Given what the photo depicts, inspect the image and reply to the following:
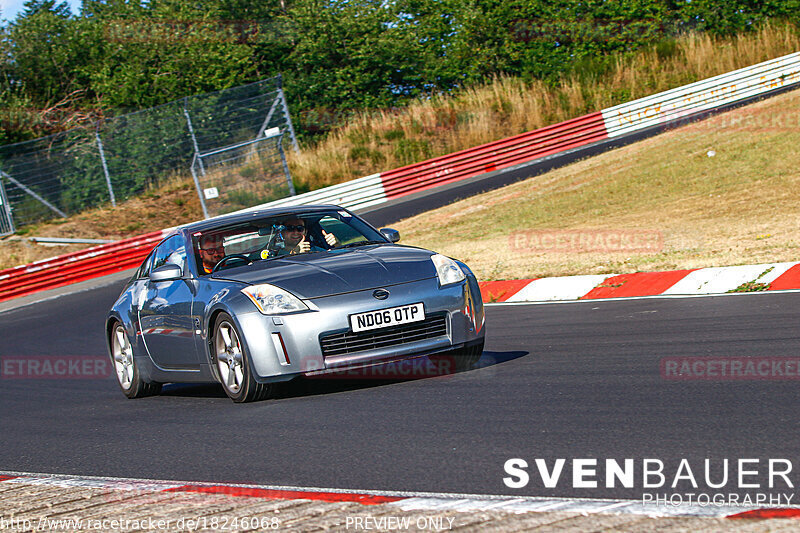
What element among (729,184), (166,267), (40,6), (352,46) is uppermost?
(40,6)

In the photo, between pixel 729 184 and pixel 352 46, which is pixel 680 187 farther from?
pixel 352 46

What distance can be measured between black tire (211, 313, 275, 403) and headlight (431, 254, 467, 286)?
137cm

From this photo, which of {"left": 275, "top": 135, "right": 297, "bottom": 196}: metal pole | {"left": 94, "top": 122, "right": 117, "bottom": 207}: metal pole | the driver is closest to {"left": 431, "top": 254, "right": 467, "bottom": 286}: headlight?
the driver

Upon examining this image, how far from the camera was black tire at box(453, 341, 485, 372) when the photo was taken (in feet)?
23.3

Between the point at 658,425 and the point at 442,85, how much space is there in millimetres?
41909

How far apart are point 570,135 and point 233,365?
27906 mm

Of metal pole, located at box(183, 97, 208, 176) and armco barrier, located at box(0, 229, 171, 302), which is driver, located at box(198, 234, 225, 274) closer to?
armco barrier, located at box(0, 229, 171, 302)

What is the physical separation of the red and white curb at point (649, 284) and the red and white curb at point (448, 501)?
266 inches

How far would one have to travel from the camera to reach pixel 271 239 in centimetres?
768

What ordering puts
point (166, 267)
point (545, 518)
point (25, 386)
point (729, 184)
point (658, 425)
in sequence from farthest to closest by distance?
point (729, 184)
point (25, 386)
point (166, 267)
point (658, 425)
point (545, 518)

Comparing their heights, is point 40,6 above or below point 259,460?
above

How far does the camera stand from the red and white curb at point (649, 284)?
992 centimetres

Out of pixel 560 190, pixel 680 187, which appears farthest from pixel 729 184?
pixel 560 190

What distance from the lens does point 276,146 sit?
94.9 ft
